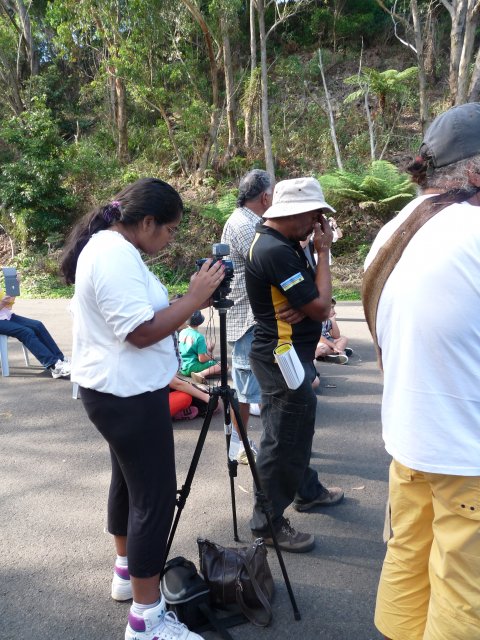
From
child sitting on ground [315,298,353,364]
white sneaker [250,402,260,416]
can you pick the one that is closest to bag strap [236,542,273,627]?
white sneaker [250,402,260,416]

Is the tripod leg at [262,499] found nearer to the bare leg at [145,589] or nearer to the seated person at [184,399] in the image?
the bare leg at [145,589]

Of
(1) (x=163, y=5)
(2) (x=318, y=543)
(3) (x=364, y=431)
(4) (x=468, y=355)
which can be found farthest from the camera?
(1) (x=163, y=5)

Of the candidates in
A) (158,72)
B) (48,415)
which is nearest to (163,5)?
(158,72)

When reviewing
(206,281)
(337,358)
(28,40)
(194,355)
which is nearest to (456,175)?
(206,281)

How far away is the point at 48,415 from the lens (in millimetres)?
5078

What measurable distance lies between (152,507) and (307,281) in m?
1.26

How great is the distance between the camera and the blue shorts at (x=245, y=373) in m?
3.68

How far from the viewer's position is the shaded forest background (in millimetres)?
12672

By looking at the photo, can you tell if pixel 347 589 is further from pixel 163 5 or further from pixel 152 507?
pixel 163 5

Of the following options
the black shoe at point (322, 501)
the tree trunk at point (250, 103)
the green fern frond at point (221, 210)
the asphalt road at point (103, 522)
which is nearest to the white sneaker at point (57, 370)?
the asphalt road at point (103, 522)

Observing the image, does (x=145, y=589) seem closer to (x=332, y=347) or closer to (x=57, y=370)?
(x=57, y=370)

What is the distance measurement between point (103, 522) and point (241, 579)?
1.24 metres

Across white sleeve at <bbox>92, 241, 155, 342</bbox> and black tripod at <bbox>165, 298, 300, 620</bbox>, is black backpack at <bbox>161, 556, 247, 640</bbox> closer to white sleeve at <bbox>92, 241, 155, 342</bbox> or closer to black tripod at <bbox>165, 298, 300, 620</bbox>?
black tripod at <bbox>165, 298, 300, 620</bbox>

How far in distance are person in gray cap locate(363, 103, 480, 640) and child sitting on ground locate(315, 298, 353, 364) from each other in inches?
180
